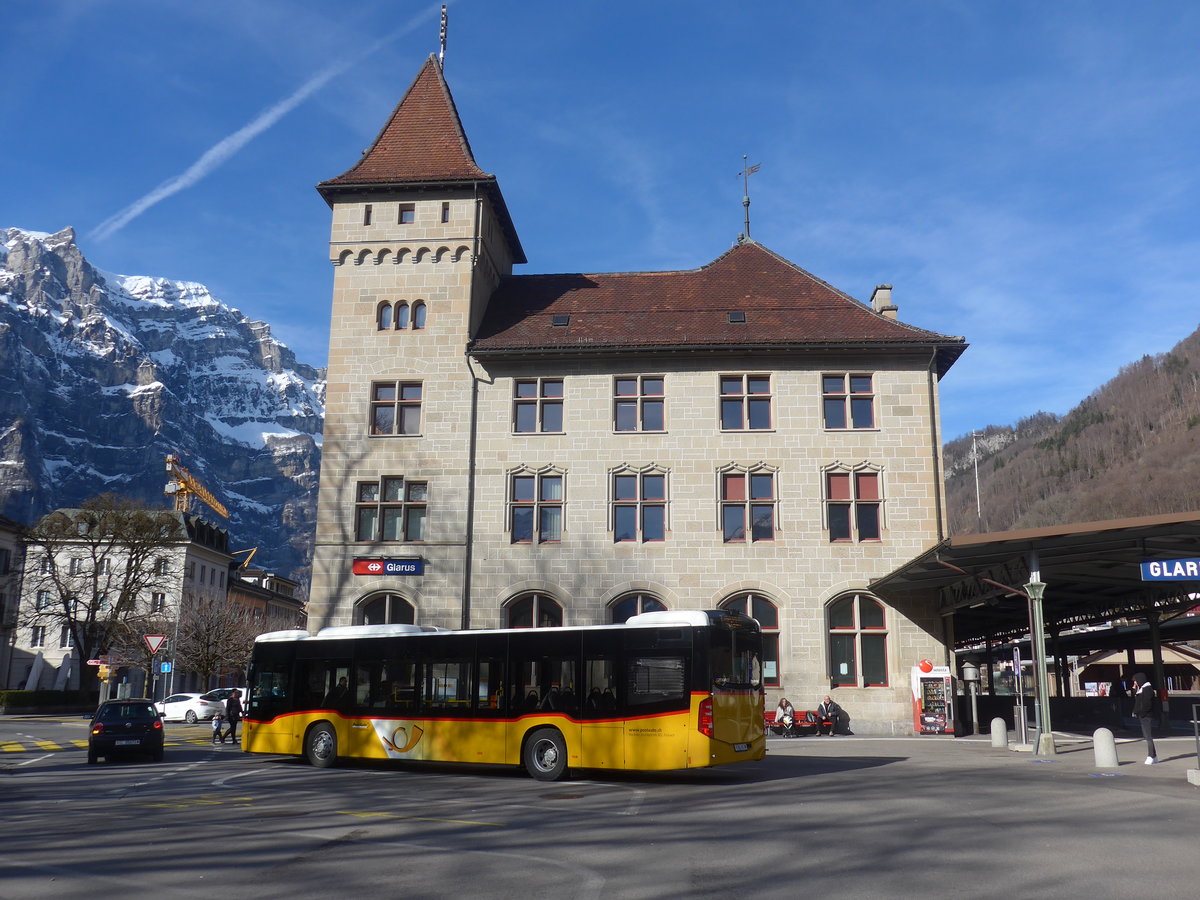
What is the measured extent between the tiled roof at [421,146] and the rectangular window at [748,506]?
13671 mm

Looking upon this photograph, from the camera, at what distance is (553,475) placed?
32156 mm

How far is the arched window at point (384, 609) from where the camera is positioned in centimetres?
3170

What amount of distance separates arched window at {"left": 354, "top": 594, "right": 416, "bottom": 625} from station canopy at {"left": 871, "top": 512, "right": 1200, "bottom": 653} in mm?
14794

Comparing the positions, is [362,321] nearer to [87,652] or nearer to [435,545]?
[435,545]

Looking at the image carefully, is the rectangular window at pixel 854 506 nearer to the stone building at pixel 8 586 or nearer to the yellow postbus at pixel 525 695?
the yellow postbus at pixel 525 695

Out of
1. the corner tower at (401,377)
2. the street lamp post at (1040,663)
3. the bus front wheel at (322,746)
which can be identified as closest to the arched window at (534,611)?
the corner tower at (401,377)

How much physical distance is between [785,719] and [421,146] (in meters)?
23.8

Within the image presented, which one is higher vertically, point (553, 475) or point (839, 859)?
point (553, 475)

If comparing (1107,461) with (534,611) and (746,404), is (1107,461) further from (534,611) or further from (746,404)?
(534,611)

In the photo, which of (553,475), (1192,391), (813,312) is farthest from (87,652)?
(1192,391)

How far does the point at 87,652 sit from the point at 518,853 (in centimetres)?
5551

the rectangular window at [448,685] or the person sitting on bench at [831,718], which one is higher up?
the rectangular window at [448,685]

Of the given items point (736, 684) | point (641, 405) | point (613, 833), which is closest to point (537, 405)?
point (641, 405)

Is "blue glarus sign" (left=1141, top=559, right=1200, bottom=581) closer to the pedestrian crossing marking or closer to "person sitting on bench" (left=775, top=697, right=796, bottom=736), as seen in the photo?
"person sitting on bench" (left=775, top=697, right=796, bottom=736)
